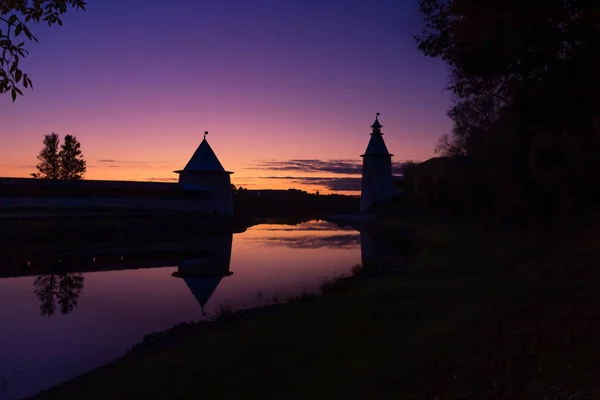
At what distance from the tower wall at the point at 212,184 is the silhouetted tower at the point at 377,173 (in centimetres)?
1368

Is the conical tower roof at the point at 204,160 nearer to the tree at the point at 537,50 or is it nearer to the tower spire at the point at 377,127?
the tower spire at the point at 377,127

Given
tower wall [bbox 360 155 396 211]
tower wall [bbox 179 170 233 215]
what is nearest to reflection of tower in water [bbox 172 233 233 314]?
tower wall [bbox 179 170 233 215]

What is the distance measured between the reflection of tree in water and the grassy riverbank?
4669 mm

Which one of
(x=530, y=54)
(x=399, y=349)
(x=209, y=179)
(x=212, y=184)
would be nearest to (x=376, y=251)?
(x=530, y=54)

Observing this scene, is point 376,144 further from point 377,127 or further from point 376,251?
point 376,251

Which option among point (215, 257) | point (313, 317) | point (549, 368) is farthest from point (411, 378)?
point (215, 257)

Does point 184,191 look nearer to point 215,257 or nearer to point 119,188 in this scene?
point 119,188

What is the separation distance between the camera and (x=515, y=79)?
8781mm

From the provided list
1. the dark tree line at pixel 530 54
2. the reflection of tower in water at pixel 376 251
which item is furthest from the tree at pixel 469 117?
the dark tree line at pixel 530 54

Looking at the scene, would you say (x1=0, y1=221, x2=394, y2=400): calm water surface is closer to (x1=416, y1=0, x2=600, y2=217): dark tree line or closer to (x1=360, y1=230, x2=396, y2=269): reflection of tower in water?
(x1=360, y1=230, x2=396, y2=269): reflection of tower in water

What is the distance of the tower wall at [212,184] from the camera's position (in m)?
45.1

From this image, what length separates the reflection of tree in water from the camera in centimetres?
1294

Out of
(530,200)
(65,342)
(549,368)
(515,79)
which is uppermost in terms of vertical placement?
(515,79)

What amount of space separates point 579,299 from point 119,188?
121ft
